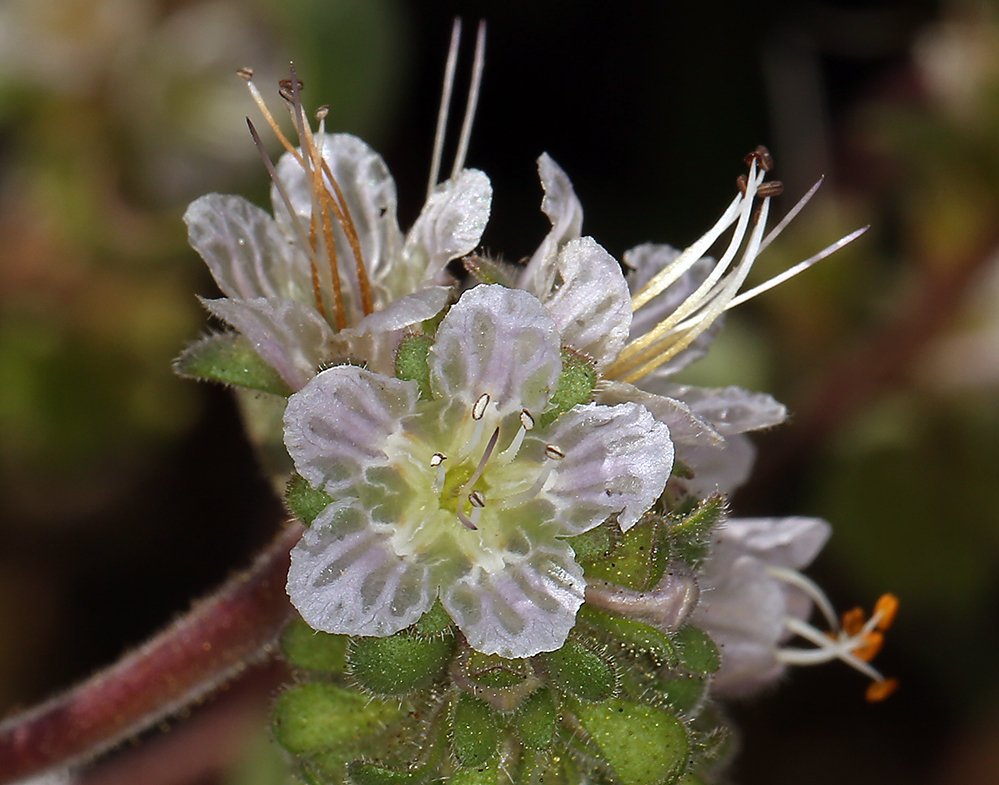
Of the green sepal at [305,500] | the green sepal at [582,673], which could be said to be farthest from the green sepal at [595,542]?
the green sepal at [305,500]

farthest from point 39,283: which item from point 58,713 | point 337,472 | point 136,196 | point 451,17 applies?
point 337,472

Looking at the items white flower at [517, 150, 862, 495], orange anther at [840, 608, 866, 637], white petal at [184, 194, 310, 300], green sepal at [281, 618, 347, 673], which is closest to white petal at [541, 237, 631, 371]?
white flower at [517, 150, 862, 495]

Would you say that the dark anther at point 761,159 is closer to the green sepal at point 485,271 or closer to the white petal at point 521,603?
the green sepal at point 485,271

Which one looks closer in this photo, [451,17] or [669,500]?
[669,500]

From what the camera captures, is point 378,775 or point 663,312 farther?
point 663,312

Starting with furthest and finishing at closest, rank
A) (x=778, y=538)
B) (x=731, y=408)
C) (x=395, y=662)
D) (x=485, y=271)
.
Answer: (x=778, y=538), (x=731, y=408), (x=485, y=271), (x=395, y=662)

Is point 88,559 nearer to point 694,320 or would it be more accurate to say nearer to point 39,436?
point 39,436

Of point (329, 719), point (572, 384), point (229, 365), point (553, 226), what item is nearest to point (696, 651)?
point (572, 384)

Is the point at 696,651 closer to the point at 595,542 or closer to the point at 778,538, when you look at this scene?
the point at 595,542
